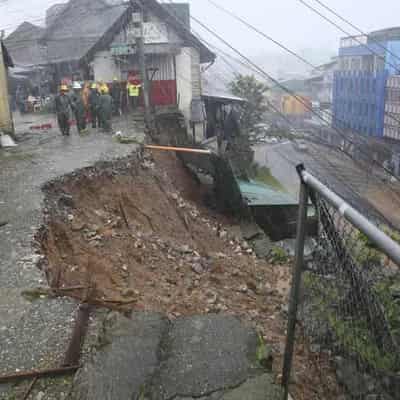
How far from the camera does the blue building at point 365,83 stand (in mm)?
32812

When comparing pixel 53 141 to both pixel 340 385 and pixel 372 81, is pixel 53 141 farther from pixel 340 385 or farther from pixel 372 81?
pixel 372 81

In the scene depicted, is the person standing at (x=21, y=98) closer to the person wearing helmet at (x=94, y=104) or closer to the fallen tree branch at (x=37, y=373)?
the person wearing helmet at (x=94, y=104)

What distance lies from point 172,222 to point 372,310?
702 cm

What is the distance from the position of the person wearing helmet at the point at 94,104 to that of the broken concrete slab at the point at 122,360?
11114 millimetres

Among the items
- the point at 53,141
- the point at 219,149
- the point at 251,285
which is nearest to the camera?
the point at 251,285

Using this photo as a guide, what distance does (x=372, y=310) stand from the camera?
2463 millimetres

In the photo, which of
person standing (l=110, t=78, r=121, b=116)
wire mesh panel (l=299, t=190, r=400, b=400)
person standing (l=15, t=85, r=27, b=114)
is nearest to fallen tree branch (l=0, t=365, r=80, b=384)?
wire mesh panel (l=299, t=190, r=400, b=400)

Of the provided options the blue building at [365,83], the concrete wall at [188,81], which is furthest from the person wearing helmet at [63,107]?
the blue building at [365,83]

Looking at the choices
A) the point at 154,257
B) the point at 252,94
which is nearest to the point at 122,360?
the point at 154,257

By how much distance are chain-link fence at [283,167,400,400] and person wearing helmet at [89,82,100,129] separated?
12.1 meters

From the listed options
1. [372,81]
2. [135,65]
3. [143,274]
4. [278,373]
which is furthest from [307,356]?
[372,81]

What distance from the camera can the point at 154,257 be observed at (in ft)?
23.1

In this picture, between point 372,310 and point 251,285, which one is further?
point 251,285

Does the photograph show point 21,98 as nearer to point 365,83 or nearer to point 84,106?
point 84,106
